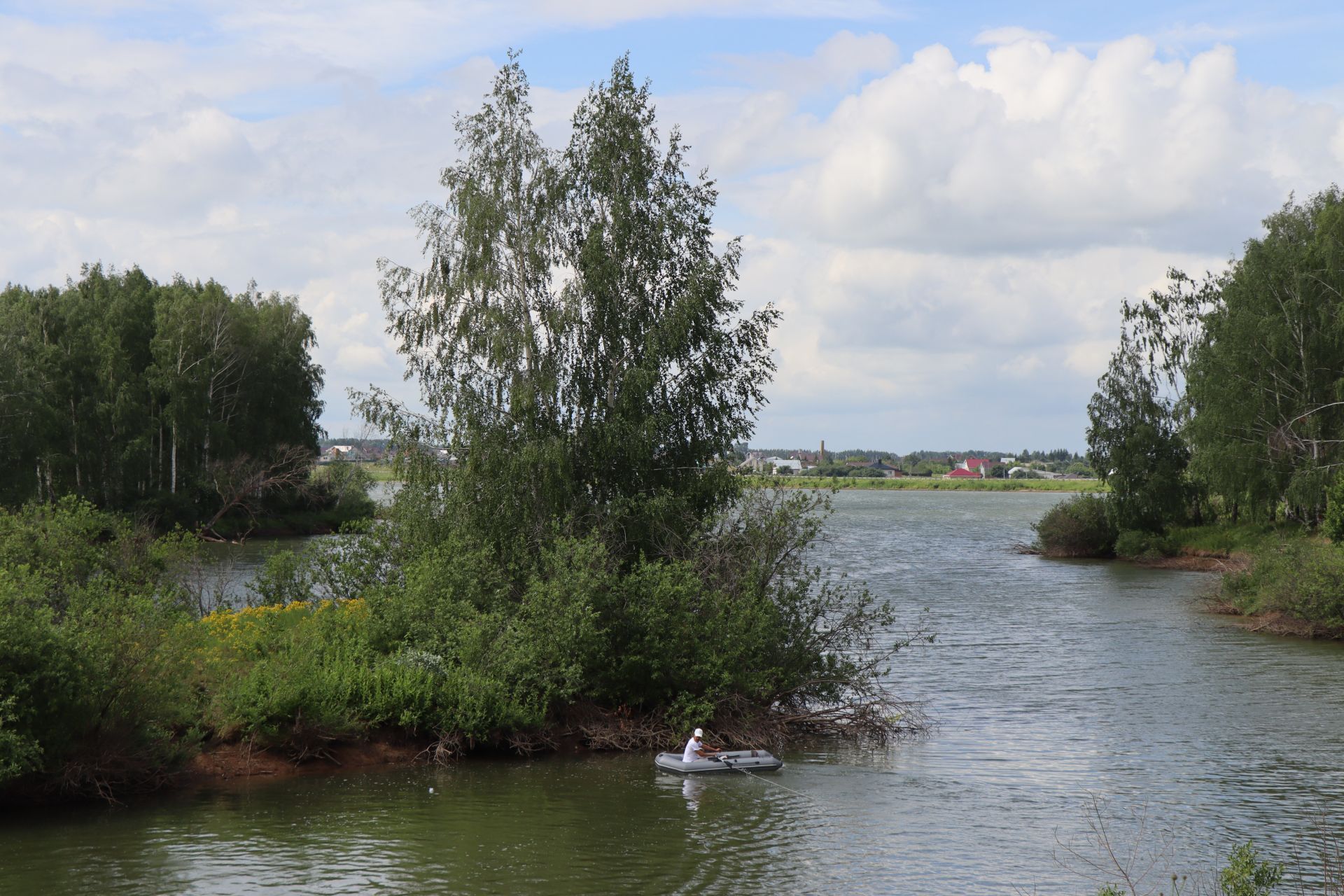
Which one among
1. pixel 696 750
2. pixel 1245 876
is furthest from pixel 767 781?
pixel 1245 876

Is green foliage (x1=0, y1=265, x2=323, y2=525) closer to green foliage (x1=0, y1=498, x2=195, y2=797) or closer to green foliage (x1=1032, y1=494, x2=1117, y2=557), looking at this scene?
green foliage (x1=0, y1=498, x2=195, y2=797)

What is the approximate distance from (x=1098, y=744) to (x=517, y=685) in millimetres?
12317

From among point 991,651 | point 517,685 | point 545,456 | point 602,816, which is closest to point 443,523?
point 545,456

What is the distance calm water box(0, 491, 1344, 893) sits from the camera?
17000 mm

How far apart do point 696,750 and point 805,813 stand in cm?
265

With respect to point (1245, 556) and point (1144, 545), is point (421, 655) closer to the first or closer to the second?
point (1245, 556)

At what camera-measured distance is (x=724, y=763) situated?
22172mm

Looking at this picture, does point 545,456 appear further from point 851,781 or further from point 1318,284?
point 1318,284

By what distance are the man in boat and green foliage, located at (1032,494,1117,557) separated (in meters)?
55.3

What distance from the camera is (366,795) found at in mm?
20844

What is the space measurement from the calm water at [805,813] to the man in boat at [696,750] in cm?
54

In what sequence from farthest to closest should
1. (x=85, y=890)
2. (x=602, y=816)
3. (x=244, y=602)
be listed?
1. (x=244, y=602)
2. (x=602, y=816)
3. (x=85, y=890)

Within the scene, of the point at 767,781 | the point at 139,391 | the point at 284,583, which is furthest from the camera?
the point at 139,391

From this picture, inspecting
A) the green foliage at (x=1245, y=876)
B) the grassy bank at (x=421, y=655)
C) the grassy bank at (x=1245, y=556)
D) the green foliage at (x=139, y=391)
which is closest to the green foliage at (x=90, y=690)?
the grassy bank at (x=421, y=655)
